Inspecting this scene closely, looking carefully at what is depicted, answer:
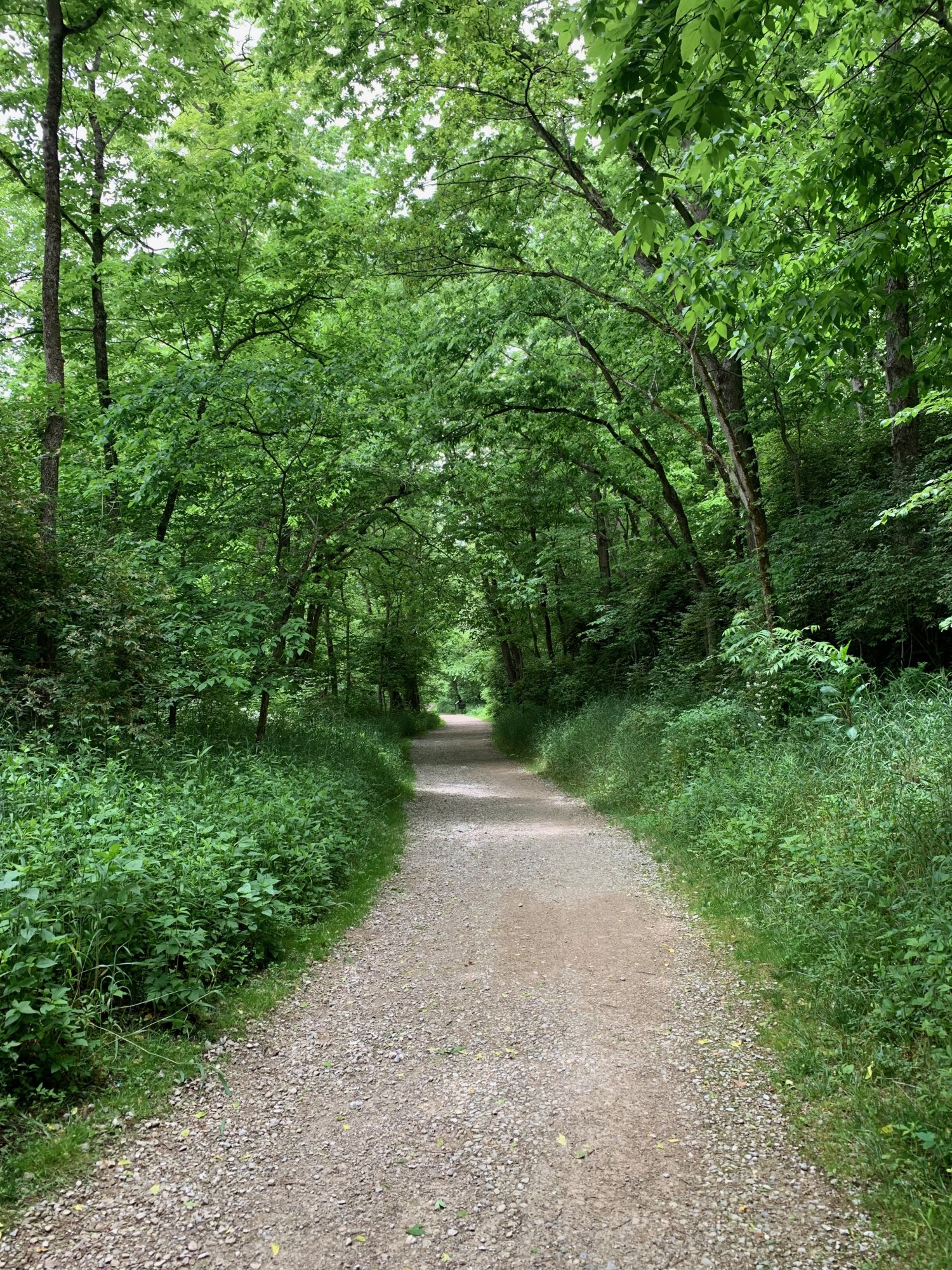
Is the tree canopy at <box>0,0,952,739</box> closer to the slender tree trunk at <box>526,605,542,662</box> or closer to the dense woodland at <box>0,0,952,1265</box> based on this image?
the dense woodland at <box>0,0,952,1265</box>

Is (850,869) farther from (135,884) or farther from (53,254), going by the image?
(53,254)

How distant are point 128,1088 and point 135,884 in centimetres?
97

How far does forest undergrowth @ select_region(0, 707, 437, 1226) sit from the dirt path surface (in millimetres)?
254

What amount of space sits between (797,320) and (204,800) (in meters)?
5.75

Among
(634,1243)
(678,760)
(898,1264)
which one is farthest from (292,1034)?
(678,760)

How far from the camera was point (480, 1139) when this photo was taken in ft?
10.0

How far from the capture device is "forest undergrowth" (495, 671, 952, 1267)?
2711mm

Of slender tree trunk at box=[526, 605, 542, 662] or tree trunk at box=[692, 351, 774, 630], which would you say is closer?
tree trunk at box=[692, 351, 774, 630]

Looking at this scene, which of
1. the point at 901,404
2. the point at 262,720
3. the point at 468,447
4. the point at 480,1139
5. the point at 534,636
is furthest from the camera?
the point at 534,636

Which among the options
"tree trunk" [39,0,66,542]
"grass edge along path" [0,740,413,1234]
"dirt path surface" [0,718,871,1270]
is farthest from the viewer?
"tree trunk" [39,0,66,542]

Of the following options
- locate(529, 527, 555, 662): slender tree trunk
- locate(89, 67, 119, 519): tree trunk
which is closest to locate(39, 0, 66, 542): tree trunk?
locate(89, 67, 119, 519): tree trunk

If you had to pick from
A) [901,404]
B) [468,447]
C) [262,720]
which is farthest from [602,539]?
[262,720]

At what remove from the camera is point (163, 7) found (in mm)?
8430

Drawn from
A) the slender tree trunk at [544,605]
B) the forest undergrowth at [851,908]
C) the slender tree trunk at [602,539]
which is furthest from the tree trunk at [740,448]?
the slender tree trunk at [602,539]
